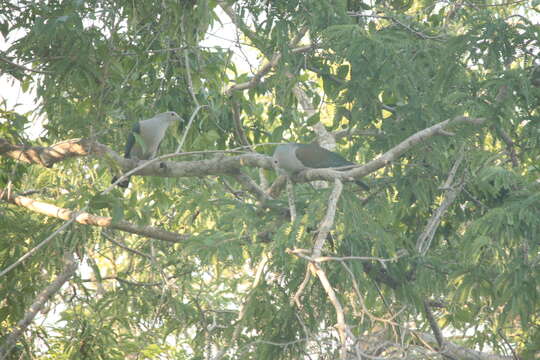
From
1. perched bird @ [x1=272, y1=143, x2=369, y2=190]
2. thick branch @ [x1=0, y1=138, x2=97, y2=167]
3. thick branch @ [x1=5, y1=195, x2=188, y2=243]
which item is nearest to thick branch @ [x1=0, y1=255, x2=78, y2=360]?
thick branch @ [x1=5, y1=195, x2=188, y2=243]

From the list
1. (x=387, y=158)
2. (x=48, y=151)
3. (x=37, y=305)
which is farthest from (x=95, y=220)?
(x=387, y=158)

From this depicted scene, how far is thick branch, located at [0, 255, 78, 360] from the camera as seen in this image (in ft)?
16.9

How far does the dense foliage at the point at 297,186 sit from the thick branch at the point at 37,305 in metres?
0.09

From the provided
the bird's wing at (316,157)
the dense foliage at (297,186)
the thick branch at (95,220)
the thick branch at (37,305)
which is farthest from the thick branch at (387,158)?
the thick branch at (37,305)

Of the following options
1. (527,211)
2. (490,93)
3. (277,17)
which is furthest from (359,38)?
(527,211)

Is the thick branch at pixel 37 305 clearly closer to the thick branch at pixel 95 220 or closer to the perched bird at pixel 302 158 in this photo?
the thick branch at pixel 95 220

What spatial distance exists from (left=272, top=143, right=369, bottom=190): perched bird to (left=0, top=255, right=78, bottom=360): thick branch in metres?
2.19

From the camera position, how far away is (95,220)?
17.0 ft

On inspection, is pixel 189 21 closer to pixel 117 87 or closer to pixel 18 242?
pixel 117 87

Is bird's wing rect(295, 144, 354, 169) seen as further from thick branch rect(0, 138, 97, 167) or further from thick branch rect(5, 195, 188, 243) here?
thick branch rect(0, 138, 97, 167)

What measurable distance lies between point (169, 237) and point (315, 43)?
7.40 feet

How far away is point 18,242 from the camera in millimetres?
5297

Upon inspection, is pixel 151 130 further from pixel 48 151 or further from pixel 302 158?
pixel 302 158

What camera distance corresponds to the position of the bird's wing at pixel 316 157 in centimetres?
541
